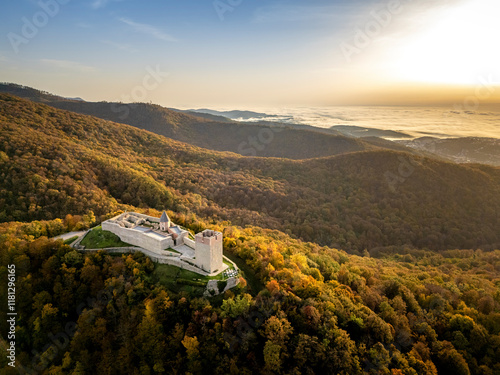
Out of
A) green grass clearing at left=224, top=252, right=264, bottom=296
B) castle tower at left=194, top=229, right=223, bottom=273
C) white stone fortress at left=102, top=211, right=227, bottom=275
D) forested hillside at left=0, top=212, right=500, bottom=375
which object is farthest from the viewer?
green grass clearing at left=224, top=252, right=264, bottom=296

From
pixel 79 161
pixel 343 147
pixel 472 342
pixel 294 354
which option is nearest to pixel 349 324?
pixel 294 354

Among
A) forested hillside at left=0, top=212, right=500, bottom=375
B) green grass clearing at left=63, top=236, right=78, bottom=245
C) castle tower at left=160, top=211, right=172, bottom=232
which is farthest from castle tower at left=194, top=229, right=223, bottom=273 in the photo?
green grass clearing at left=63, top=236, right=78, bottom=245

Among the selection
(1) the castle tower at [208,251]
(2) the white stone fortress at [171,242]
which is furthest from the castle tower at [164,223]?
(1) the castle tower at [208,251]

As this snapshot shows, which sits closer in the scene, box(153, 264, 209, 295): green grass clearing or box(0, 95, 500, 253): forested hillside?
box(153, 264, 209, 295): green grass clearing

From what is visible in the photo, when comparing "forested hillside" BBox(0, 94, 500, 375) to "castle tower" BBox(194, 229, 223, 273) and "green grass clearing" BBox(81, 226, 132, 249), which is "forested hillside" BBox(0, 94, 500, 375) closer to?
"green grass clearing" BBox(81, 226, 132, 249)

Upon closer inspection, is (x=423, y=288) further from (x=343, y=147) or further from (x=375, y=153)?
(x=343, y=147)

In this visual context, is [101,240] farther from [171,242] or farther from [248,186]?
[248,186]

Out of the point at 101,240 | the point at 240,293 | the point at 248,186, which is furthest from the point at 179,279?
the point at 248,186
